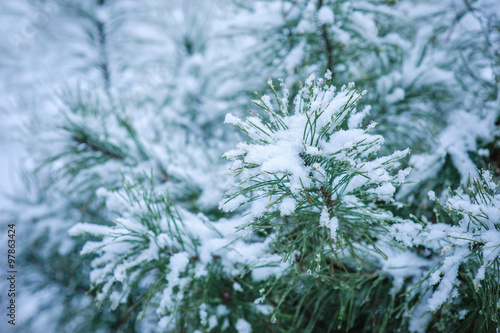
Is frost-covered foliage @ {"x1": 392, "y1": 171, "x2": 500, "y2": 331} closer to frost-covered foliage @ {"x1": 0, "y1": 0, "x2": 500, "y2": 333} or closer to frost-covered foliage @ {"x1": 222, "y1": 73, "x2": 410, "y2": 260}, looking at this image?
frost-covered foliage @ {"x1": 0, "y1": 0, "x2": 500, "y2": 333}

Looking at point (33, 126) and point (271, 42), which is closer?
point (271, 42)

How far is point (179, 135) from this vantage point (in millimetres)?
1208

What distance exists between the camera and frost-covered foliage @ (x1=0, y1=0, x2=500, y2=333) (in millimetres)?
490

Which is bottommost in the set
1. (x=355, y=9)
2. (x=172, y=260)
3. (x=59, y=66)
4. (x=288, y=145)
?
(x=59, y=66)

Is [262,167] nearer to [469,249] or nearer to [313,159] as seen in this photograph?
[313,159]

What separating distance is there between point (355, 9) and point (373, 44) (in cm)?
13

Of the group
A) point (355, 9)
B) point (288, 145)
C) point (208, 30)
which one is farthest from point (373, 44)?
point (208, 30)

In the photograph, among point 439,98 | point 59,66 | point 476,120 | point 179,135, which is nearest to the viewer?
point 476,120

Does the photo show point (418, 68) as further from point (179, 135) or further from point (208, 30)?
point (208, 30)

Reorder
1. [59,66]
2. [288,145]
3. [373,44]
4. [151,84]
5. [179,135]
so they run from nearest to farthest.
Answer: [288,145] < [373,44] < [179,135] < [151,84] < [59,66]

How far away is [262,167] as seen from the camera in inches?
15.8

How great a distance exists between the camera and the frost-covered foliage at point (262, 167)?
1.61ft

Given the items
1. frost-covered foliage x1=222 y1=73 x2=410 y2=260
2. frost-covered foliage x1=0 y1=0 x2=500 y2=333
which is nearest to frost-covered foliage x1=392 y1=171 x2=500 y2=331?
frost-covered foliage x1=0 y1=0 x2=500 y2=333

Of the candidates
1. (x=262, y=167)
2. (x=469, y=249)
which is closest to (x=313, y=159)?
(x=262, y=167)
